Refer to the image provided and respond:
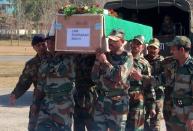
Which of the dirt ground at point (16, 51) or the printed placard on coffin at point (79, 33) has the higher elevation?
the printed placard on coffin at point (79, 33)

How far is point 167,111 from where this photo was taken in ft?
24.7

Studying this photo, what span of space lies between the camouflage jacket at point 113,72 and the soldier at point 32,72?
45.2 inches

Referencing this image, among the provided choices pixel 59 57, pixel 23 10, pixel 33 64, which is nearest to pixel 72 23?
pixel 59 57

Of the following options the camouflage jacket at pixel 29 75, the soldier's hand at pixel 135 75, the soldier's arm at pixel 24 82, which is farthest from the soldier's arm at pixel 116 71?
the soldier's arm at pixel 24 82

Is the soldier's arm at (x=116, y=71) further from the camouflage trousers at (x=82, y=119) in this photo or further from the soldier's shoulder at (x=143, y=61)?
the camouflage trousers at (x=82, y=119)

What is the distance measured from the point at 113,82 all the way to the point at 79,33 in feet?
2.91

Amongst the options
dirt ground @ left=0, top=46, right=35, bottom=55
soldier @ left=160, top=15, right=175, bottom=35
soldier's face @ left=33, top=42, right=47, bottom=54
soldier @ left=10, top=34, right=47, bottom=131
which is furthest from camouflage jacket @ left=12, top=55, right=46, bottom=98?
dirt ground @ left=0, top=46, right=35, bottom=55

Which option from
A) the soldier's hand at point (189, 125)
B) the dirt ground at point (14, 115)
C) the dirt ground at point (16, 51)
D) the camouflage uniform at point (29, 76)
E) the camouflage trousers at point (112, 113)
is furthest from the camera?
the dirt ground at point (16, 51)

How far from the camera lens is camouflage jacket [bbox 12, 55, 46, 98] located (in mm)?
7430

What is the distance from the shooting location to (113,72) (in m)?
6.33

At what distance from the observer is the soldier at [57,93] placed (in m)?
6.87

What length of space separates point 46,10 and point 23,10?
7.44m

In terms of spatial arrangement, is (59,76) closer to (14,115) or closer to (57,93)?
(57,93)


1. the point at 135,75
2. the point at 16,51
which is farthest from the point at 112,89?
the point at 16,51
